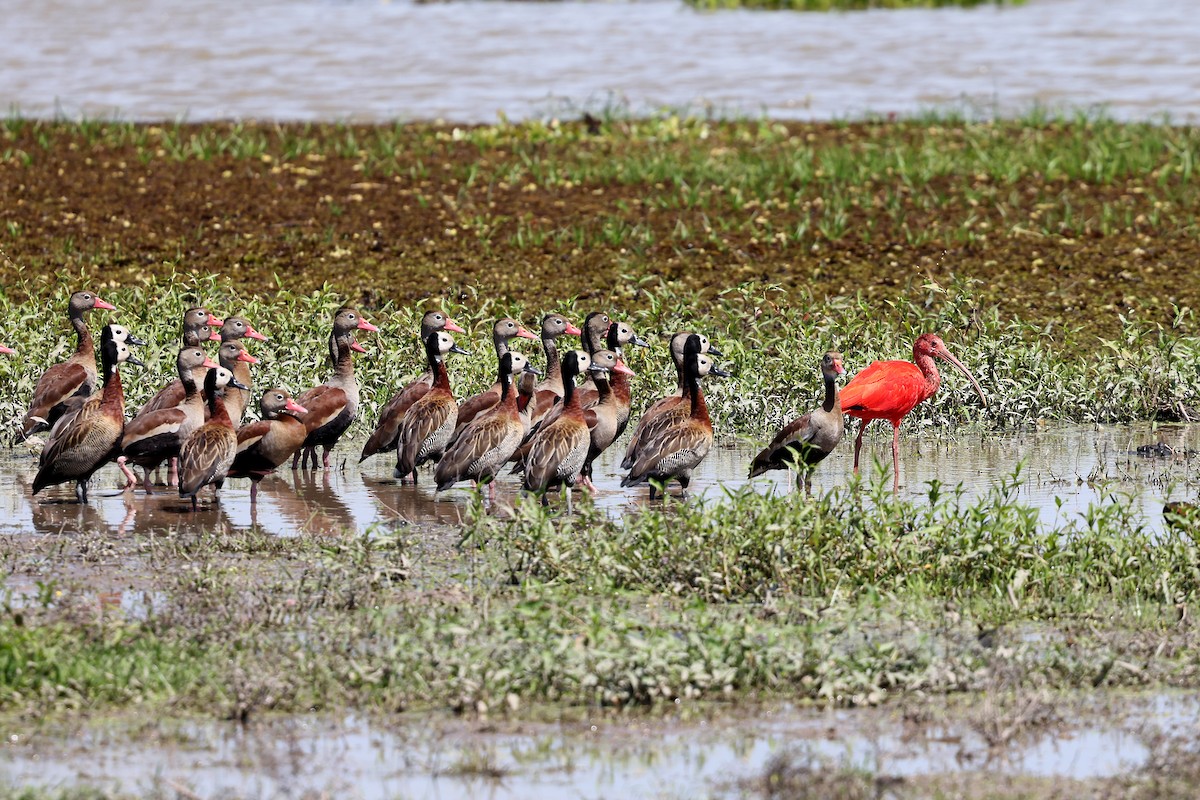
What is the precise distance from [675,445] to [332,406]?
7.94 ft

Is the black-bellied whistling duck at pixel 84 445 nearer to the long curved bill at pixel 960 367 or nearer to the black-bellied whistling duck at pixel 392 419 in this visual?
the black-bellied whistling duck at pixel 392 419

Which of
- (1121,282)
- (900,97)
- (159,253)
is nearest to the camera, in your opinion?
(1121,282)

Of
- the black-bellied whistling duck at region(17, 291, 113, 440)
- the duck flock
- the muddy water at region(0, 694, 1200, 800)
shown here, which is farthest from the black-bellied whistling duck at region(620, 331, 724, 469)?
the muddy water at region(0, 694, 1200, 800)

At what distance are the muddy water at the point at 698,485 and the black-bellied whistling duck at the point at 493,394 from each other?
485 millimetres

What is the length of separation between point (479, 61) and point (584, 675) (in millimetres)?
29943

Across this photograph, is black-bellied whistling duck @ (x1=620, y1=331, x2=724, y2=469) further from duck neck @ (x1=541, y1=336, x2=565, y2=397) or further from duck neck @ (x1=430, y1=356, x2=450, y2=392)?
duck neck @ (x1=430, y1=356, x2=450, y2=392)

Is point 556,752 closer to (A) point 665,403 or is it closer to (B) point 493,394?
(A) point 665,403

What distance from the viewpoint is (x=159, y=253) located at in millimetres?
18766

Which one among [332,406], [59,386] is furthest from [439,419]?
[59,386]

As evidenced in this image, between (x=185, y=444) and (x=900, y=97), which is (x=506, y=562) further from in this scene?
(x=900, y=97)

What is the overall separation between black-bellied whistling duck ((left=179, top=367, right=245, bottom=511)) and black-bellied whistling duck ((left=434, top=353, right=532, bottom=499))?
1222 millimetres

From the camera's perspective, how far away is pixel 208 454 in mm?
11000

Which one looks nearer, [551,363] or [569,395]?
[569,395]

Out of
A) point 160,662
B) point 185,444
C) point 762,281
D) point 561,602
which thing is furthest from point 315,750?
point 762,281
